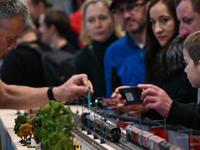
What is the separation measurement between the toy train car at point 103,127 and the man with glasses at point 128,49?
6.67ft

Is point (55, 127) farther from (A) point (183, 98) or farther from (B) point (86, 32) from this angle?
(B) point (86, 32)

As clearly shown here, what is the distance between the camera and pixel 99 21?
279 inches

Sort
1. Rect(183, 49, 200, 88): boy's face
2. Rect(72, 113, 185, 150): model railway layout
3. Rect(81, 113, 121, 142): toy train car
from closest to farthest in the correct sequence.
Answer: Rect(72, 113, 185, 150): model railway layout, Rect(81, 113, 121, 142): toy train car, Rect(183, 49, 200, 88): boy's face

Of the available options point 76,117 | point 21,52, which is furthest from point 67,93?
point 21,52

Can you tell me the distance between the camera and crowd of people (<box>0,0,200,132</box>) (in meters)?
3.68

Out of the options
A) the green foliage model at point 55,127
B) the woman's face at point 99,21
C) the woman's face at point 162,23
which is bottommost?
the green foliage model at point 55,127

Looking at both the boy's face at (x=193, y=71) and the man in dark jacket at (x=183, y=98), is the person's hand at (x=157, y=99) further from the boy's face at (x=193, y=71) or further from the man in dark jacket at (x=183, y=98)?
the boy's face at (x=193, y=71)

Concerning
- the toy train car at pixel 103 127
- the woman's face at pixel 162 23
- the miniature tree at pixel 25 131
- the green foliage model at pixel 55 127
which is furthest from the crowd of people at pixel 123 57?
the green foliage model at pixel 55 127

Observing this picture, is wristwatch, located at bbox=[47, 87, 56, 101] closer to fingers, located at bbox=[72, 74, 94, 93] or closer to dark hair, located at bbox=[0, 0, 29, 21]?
fingers, located at bbox=[72, 74, 94, 93]

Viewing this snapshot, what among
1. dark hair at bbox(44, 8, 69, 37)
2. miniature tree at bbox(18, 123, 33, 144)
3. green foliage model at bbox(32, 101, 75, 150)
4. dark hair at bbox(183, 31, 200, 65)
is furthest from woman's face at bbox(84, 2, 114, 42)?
green foliage model at bbox(32, 101, 75, 150)

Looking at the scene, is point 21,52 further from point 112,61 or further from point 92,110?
point 92,110

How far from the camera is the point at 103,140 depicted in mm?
3375

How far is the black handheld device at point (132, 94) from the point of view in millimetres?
4461

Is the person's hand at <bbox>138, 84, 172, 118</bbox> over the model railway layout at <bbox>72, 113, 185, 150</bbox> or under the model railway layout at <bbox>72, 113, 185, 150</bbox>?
over
